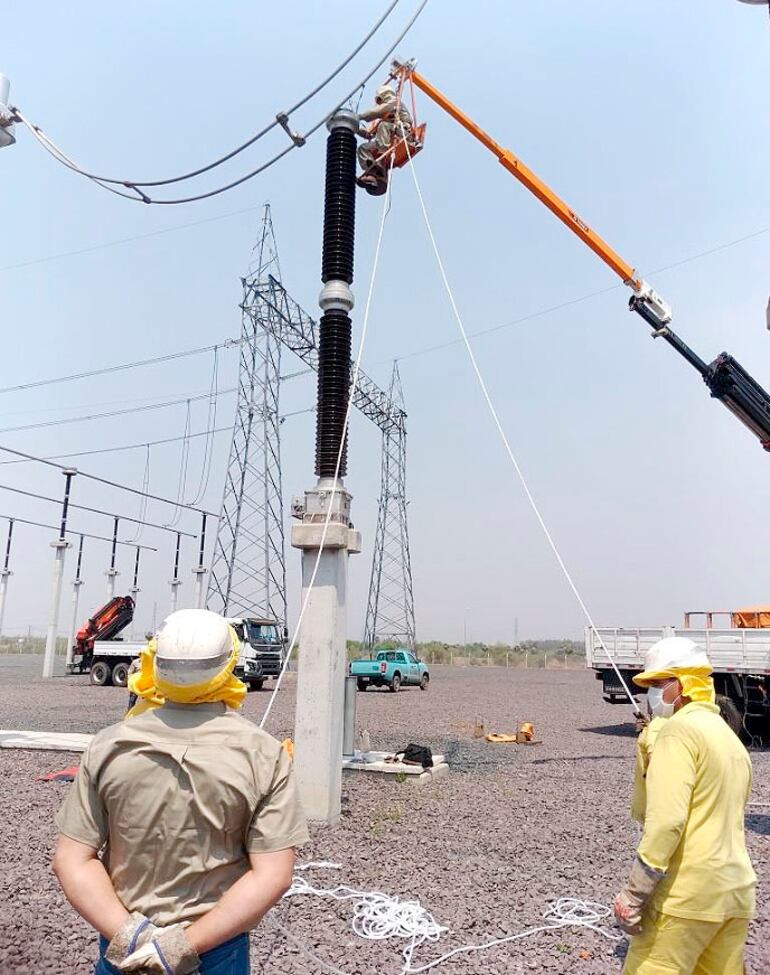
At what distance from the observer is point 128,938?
2090 millimetres

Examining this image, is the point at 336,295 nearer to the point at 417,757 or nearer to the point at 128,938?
the point at 417,757

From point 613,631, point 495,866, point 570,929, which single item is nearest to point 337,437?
point 495,866

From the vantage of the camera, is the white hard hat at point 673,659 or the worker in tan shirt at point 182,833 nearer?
the worker in tan shirt at point 182,833

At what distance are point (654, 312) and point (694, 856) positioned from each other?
1200cm

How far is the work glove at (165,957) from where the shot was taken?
2.05 m

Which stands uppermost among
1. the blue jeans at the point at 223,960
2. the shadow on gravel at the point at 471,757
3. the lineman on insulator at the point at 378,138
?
the lineman on insulator at the point at 378,138

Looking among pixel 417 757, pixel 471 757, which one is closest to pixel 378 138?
pixel 417 757

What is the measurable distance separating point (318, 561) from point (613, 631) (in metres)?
9.52

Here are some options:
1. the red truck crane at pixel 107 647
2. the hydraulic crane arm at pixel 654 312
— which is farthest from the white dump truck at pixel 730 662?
the red truck crane at pixel 107 647

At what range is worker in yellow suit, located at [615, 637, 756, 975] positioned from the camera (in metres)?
2.91

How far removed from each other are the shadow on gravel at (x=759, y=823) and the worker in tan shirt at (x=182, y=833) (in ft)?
25.3

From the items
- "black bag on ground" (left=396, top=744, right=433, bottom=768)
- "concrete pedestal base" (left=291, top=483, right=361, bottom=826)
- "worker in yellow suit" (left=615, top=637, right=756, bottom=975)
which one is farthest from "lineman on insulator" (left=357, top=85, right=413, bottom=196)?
"worker in yellow suit" (left=615, top=637, right=756, bottom=975)

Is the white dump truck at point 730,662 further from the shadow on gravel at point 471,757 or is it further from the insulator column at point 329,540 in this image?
the insulator column at point 329,540

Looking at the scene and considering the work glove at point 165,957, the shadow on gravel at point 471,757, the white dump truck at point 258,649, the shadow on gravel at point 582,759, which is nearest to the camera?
the work glove at point 165,957
